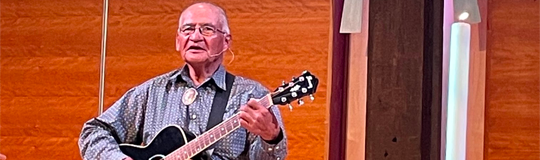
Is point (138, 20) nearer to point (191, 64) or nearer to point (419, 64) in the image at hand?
point (191, 64)

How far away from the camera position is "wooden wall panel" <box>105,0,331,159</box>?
3.58m

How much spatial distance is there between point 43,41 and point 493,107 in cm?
188

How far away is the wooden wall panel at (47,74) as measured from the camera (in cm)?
391

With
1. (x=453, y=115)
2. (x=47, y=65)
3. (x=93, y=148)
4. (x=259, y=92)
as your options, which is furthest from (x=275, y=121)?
(x=47, y=65)

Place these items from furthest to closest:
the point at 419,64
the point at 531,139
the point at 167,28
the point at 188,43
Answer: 1. the point at 167,28
2. the point at 531,139
3. the point at 188,43
4. the point at 419,64

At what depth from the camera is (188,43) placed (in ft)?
9.95

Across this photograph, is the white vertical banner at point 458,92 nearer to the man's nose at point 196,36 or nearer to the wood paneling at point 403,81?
the wood paneling at point 403,81

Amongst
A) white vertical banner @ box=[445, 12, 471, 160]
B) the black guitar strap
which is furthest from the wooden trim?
the black guitar strap

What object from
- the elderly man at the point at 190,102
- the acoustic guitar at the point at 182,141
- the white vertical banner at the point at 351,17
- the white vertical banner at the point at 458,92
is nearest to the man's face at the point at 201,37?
the elderly man at the point at 190,102

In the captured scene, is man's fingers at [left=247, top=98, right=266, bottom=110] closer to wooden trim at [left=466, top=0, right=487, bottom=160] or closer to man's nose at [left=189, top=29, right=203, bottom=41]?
man's nose at [left=189, top=29, right=203, bottom=41]

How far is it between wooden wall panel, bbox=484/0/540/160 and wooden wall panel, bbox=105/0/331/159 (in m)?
0.61

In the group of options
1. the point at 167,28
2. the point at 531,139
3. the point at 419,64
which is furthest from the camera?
the point at 167,28

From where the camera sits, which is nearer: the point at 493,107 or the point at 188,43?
the point at 188,43

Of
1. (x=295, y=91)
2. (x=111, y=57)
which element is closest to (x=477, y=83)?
(x=295, y=91)
